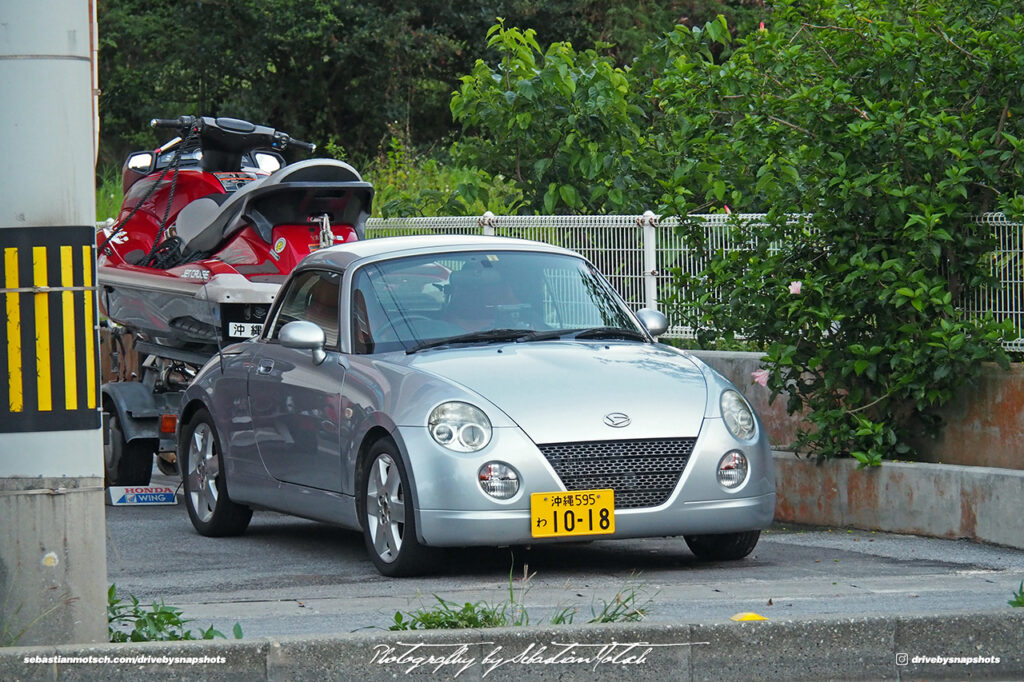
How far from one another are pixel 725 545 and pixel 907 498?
1908 millimetres

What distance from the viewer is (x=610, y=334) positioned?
30.7 ft

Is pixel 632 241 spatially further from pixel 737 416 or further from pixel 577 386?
pixel 577 386

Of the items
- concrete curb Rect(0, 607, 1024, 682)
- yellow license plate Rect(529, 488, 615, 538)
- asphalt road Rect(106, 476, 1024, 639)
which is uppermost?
yellow license plate Rect(529, 488, 615, 538)

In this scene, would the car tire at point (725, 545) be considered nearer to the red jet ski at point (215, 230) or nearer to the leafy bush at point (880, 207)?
the leafy bush at point (880, 207)

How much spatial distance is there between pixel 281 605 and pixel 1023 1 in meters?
6.26

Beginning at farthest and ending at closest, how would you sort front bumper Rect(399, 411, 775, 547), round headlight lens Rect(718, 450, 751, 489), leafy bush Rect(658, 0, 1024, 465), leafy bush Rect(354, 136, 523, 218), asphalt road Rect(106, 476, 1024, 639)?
leafy bush Rect(354, 136, 523, 218)
leafy bush Rect(658, 0, 1024, 465)
round headlight lens Rect(718, 450, 751, 489)
front bumper Rect(399, 411, 775, 547)
asphalt road Rect(106, 476, 1024, 639)

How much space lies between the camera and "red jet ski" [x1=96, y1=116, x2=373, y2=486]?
12523mm

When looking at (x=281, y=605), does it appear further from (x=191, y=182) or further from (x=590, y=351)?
(x=191, y=182)

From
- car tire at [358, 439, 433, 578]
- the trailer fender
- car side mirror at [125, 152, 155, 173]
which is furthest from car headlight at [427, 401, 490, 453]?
car side mirror at [125, 152, 155, 173]

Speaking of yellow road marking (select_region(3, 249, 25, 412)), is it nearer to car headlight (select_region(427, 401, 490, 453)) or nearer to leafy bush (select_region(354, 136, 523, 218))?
car headlight (select_region(427, 401, 490, 453))

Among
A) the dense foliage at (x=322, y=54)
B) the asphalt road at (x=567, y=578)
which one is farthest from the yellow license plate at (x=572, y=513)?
the dense foliage at (x=322, y=54)

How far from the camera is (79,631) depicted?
576cm

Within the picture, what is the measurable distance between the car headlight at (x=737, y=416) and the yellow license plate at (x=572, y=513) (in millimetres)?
835

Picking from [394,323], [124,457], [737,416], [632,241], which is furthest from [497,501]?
[632,241]
